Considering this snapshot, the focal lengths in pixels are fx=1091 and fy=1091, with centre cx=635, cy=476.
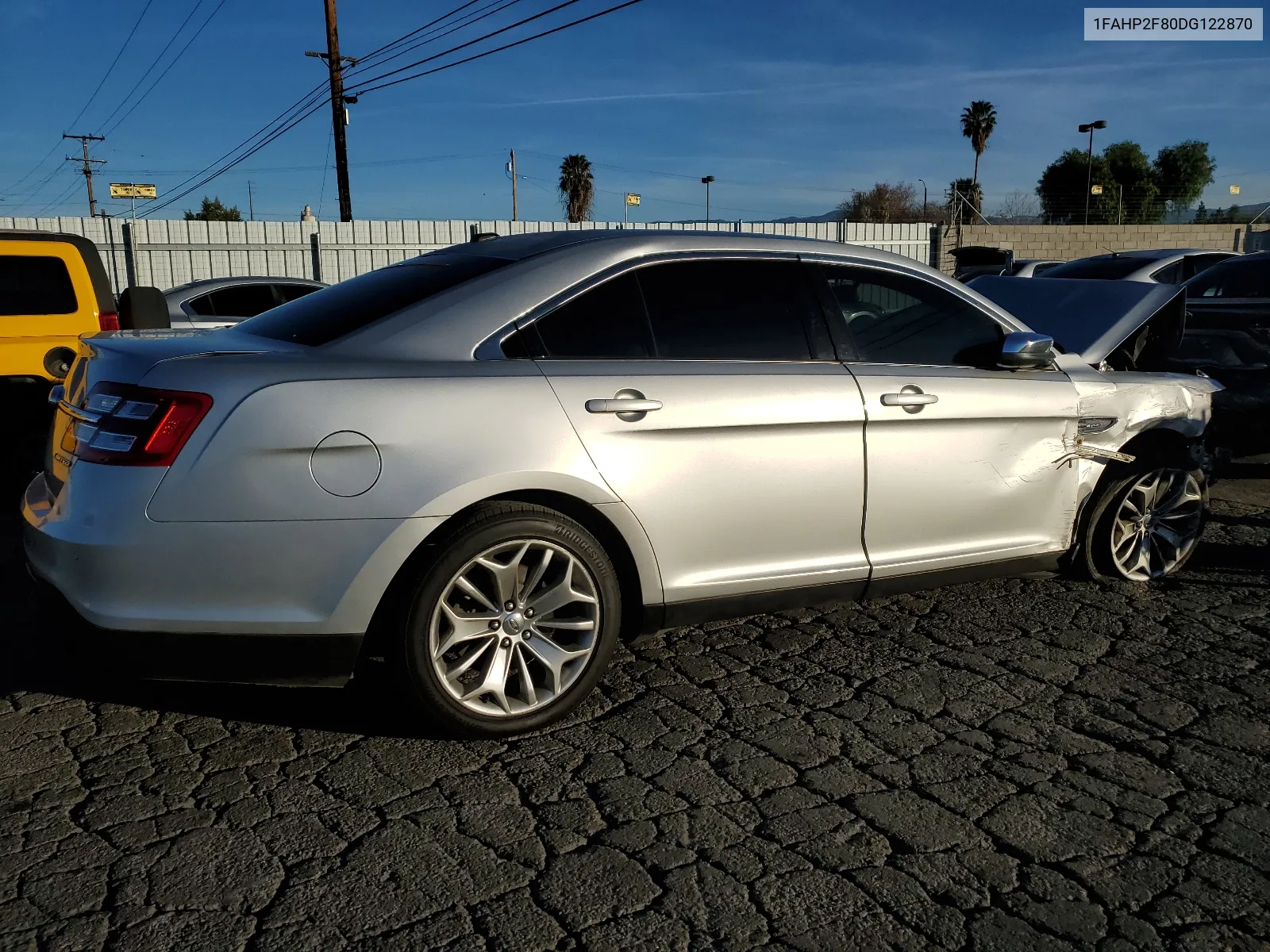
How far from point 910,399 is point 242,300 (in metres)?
9.58

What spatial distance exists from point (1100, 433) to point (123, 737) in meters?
4.12

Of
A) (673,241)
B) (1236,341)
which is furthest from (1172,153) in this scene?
(673,241)

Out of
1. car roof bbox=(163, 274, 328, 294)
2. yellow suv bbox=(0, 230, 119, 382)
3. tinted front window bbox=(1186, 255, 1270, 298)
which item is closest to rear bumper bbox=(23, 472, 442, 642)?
yellow suv bbox=(0, 230, 119, 382)

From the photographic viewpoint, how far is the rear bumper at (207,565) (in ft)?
10.00

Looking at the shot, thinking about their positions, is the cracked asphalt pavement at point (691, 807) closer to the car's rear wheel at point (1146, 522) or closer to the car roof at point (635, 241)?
the car's rear wheel at point (1146, 522)

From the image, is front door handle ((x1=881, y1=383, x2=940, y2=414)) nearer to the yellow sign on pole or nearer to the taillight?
the taillight

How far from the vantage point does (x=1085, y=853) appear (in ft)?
9.41

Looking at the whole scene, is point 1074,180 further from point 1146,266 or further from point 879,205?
point 1146,266

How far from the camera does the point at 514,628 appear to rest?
11.4ft

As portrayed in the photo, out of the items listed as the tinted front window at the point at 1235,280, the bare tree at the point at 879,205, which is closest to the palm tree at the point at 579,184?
the bare tree at the point at 879,205

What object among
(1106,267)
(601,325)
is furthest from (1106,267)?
(601,325)

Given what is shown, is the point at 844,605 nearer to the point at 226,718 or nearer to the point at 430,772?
the point at 430,772

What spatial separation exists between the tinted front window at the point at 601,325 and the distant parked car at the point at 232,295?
26.2 feet

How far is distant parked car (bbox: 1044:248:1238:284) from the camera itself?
1259cm
